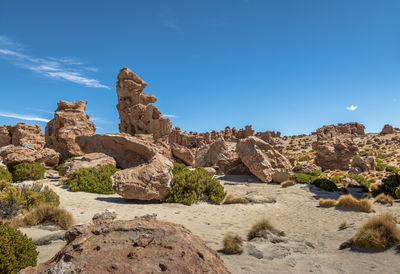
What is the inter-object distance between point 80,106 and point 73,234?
24.0 meters

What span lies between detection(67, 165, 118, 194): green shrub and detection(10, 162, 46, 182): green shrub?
250 cm

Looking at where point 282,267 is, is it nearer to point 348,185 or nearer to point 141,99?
point 348,185

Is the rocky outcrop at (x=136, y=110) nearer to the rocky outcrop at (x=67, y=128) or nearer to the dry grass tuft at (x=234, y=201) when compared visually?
the rocky outcrop at (x=67, y=128)

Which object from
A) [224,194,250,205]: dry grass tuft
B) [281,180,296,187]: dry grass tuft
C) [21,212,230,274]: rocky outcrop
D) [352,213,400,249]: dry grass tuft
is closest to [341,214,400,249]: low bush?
[352,213,400,249]: dry grass tuft

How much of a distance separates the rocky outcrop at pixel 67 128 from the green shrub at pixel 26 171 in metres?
8.18

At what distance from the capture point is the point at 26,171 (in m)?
13.8

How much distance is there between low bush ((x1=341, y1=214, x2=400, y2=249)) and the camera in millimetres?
5379

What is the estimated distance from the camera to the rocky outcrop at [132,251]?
2715mm

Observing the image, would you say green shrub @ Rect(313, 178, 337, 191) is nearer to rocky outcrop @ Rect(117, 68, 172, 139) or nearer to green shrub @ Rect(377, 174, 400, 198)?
green shrub @ Rect(377, 174, 400, 198)

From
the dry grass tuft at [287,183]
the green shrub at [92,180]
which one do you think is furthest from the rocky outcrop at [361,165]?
the green shrub at [92,180]

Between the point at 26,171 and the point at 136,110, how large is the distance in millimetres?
11723

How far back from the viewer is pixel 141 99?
26109 mm

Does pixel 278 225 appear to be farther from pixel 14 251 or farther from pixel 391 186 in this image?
pixel 391 186

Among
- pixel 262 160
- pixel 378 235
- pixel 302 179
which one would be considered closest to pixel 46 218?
pixel 378 235
